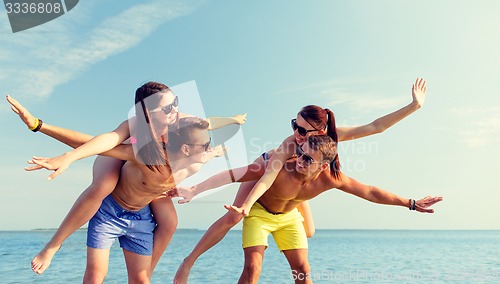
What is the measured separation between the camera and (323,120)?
5.26m

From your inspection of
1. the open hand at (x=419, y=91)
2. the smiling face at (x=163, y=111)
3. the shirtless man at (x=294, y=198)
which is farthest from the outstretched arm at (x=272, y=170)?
the open hand at (x=419, y=91)

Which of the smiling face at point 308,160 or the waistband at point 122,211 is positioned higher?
the smiling face at point 308,160

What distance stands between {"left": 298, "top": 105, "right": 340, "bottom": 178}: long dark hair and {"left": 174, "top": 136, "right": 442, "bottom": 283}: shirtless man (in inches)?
4.1

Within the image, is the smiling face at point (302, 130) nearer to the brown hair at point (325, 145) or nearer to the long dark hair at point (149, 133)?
the brown hair at point (325, 145)

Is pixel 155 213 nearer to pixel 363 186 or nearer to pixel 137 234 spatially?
pixel 137 234

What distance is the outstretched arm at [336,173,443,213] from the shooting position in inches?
215

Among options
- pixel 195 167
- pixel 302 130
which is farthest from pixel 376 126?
pixel 195 167

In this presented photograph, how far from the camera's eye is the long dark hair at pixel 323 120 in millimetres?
5227

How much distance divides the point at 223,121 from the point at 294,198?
3.84 ft

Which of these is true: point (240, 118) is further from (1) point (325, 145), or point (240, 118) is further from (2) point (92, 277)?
(2) point (92, 277)

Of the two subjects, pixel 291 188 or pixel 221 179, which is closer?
pixel 221 179

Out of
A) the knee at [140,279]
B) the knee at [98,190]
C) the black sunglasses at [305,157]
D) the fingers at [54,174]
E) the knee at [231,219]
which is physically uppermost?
the black sunglasses at [305,157]

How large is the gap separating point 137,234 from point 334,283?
32.4 ft

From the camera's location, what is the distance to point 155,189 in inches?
184
